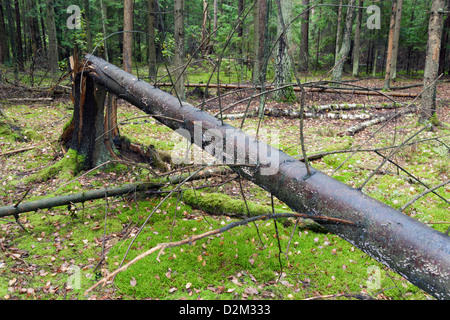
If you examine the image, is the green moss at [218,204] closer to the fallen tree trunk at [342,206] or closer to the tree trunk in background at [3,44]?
the fallen tree trunk at [342,206]

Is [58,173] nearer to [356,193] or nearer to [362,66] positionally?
[356,193]

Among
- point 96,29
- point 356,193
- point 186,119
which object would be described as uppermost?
point 96,29

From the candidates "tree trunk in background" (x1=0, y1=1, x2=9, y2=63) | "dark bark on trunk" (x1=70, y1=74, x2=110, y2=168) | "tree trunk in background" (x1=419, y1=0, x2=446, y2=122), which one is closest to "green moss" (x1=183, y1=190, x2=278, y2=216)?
"dark bark on trunk" (x1=70, y1=74, x2=110, y2=168)

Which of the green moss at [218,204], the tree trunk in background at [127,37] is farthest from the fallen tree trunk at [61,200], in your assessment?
the tree trunk in background at [127,37]

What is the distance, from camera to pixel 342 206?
1.68 metres

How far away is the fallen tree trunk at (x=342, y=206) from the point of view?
138 cm

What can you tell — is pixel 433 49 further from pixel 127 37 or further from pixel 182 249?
pixel 127 37

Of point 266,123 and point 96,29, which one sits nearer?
point 266,123

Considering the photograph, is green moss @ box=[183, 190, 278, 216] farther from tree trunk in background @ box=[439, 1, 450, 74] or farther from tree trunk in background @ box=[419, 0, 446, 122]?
tree trunk in background @ box=[439, 1, 450, 74]

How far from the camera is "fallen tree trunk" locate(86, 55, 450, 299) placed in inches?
54.5

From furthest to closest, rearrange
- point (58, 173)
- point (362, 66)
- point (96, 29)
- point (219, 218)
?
point (362, 66), point (96, 29), point (58, 173), point (219, 218)
